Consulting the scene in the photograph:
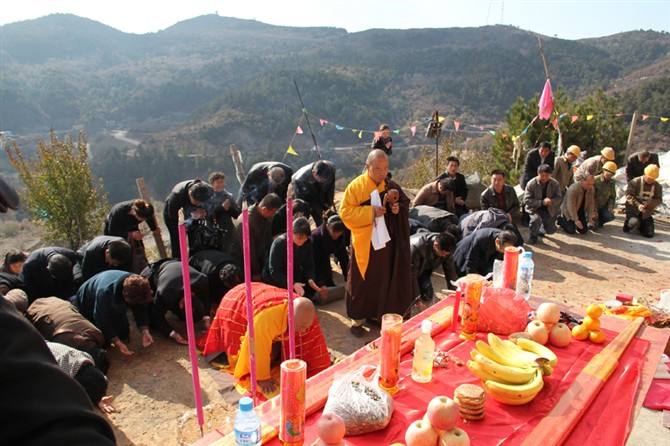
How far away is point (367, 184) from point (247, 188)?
2.92 m

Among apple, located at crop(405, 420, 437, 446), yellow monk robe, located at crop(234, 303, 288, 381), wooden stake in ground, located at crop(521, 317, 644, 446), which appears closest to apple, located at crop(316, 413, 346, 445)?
apple, located at crop(405, 420, 437, 446)

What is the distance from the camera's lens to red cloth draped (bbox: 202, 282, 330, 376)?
3.39 m

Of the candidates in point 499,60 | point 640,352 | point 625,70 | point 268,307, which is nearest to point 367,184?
point 268,307

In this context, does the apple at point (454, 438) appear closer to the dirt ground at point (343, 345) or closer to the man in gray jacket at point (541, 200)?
the dirt ground at point (343, 345)

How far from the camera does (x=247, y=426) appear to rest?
1629 mm

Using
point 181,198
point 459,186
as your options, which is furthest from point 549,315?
point 459,186

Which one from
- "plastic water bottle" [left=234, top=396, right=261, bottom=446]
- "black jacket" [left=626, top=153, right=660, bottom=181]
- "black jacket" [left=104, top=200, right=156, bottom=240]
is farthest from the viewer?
"black jacket" [left=626, top=153, right=660, bottom=181]

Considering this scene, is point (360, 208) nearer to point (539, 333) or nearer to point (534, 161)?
point (539, 333)

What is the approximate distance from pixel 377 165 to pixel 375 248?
759mm

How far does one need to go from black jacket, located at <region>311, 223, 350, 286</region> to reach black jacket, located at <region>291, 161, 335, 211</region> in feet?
3.29

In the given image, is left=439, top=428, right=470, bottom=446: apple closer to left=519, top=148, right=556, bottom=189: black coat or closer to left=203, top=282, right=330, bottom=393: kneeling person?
left=203, top=282, right=330, bottom=393: kneeling person

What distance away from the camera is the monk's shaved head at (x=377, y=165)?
387cm

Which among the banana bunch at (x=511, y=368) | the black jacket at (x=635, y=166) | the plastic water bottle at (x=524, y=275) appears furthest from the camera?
the black jacket at (x=635, y=166)

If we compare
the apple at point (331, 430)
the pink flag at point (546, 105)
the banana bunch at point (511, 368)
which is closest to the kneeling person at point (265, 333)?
the banana bunch at point (511, 368)
